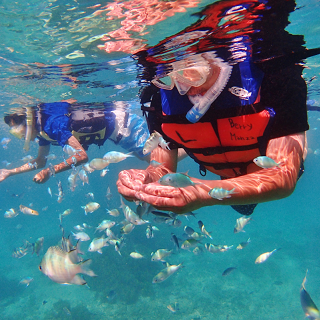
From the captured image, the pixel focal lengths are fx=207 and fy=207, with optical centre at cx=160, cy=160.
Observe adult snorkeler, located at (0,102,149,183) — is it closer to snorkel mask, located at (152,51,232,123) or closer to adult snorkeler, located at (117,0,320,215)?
adult snorkeler, located at (117,0,320,215)

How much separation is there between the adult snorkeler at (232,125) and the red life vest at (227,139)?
0.01m

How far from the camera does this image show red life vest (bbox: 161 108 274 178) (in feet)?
7.98

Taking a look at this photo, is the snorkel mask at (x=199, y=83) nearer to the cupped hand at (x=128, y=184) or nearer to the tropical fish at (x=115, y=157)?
the cupped hand at (x=128, y=184)

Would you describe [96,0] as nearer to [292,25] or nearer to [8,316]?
[292,25]

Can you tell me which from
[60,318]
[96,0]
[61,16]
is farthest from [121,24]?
[60,318]

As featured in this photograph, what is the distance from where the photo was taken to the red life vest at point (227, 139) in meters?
2.43

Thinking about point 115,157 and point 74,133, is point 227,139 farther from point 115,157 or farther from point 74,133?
point 74,133

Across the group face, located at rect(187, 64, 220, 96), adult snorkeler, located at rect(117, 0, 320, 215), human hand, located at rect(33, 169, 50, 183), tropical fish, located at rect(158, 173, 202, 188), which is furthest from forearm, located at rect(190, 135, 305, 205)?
human hand, located at rect(33, 169, 50, 183)

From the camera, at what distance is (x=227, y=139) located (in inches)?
110

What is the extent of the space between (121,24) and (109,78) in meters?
5.02

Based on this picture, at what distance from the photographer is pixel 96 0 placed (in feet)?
15.5

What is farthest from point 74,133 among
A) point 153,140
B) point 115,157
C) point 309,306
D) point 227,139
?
point 309,306

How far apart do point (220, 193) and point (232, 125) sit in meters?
1.48

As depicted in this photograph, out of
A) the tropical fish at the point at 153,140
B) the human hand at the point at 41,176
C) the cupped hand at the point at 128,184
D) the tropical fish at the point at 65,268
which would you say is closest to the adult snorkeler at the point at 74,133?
the human hand at the point at 41,176
